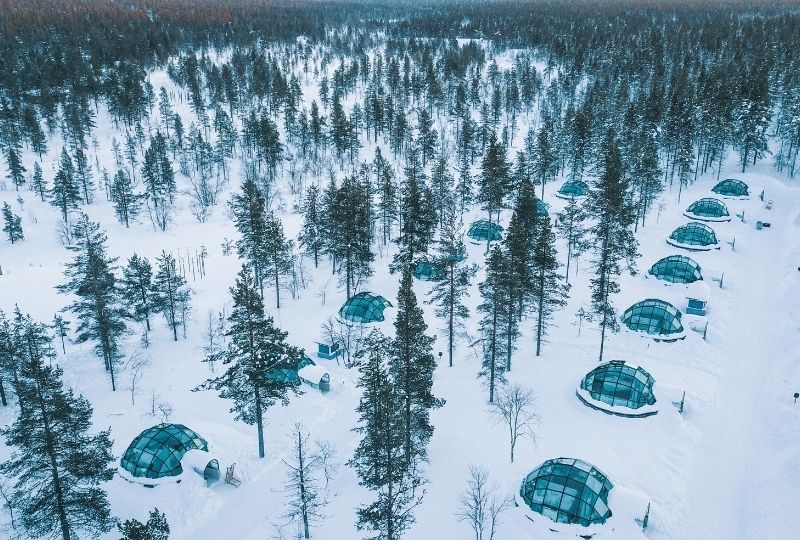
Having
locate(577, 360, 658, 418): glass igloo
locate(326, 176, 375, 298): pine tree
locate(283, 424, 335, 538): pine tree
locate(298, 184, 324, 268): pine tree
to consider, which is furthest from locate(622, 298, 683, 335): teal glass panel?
locate(298, 184, 324, 268): pine tree

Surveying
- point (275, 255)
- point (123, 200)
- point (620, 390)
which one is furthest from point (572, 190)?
point (123, 200)

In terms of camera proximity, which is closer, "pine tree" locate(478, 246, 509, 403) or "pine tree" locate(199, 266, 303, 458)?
"pine tree" locate(199, 266, 303, 458)

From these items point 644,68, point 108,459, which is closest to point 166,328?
point 108,459

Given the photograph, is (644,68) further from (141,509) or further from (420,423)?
(141,509)

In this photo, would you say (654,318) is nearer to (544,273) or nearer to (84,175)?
(544,273)

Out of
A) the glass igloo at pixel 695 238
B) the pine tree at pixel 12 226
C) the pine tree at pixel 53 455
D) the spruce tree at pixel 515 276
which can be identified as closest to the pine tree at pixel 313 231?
the spruce tree at pixel 515 276

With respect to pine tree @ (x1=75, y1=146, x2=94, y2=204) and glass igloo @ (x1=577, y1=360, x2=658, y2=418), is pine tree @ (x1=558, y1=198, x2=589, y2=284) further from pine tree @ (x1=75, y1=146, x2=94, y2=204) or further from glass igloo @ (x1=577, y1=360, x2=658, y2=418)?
pine tree @ (x1=75, y1=146, x2=94, y2=204)
